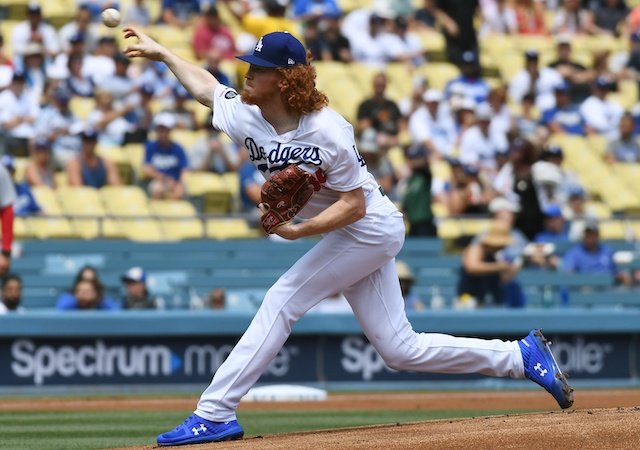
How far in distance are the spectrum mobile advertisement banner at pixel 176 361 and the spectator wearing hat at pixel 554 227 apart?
1.60 meters

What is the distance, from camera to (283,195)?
5543mm

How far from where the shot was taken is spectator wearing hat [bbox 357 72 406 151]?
45.6 ft

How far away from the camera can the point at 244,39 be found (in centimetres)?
1464

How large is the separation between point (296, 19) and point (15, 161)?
15.1 feet

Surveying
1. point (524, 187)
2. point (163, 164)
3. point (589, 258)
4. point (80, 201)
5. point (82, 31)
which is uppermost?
point (82, 31)

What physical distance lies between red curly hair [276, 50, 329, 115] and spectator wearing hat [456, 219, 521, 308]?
21.0 feet

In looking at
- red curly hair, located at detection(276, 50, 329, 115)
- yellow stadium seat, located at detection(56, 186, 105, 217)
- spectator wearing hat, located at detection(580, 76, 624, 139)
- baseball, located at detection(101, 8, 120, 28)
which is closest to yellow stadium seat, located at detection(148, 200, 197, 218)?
yellow stadium seat, located at detection(56, 186, 105, 217)

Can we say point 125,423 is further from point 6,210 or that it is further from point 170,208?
point 170,208

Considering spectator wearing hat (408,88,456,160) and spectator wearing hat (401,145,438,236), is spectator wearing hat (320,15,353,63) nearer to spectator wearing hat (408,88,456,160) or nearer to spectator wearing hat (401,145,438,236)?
spectator wearing hat (408,88,456,160)

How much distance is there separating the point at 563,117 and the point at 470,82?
1.31 m

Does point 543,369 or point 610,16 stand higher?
point 610,16

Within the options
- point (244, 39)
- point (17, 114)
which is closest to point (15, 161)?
point (17, 114)

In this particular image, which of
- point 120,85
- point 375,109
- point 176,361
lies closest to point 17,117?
point 120,85

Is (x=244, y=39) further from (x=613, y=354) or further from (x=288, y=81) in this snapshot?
(x=288, y=81)
